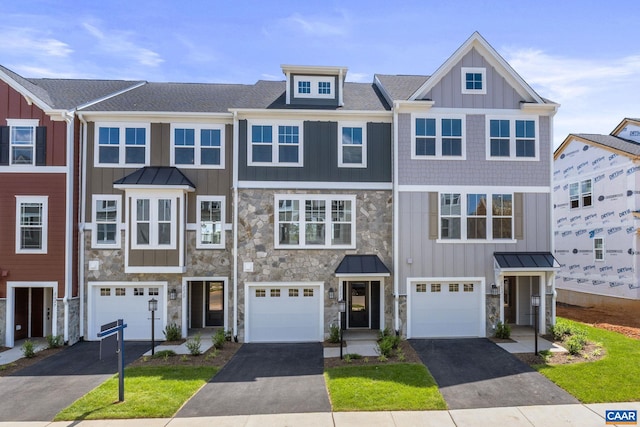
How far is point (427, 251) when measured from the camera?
43.7ft

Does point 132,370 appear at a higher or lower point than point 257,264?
lower

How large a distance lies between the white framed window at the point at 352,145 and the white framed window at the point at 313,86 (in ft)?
5.24

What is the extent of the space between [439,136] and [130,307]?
41.5ft

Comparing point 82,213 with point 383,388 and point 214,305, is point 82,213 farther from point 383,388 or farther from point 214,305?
point 383,388

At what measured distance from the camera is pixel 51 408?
316 inches

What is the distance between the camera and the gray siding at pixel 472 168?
43.8 ft

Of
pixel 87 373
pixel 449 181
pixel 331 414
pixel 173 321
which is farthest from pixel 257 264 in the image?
pixel 449 181

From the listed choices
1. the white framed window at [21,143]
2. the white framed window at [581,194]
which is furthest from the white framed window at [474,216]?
the white framed window at [21,143]

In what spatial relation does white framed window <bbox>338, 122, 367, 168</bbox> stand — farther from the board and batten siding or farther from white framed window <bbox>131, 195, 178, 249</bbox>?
white framed window <bbox>131, 195, 178, 249</bbox>

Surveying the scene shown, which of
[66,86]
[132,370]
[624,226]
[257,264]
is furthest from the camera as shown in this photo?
[624,226]

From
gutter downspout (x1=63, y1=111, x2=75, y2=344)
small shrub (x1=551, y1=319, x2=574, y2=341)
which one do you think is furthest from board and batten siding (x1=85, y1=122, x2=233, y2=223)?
small shrub (x1=551, y1=319, x2=574, y2=341)

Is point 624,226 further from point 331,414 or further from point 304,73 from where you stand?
point 331,414

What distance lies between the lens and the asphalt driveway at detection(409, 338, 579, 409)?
8195mm

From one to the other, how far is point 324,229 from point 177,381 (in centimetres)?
665
